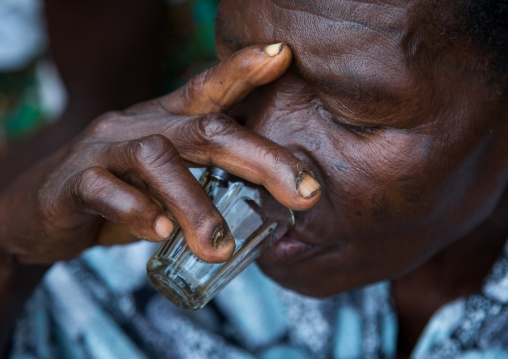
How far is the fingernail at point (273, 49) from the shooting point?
0.87 m

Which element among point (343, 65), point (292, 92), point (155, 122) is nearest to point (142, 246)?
point (155, 122)

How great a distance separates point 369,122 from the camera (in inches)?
35.4

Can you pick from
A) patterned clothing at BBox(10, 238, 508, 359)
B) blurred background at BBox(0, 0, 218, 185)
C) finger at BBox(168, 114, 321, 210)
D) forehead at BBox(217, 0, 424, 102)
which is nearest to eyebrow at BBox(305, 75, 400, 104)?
forehead at BBox(217, 0, 424, 102)

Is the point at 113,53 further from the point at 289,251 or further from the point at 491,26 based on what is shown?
the point at 491,26

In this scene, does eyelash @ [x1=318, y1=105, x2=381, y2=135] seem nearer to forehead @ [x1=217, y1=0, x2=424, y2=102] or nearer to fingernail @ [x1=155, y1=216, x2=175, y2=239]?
forehead @ [x1=217, y1=0, x2=424, y2=102]

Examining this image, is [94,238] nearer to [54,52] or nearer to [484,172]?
[484,172]

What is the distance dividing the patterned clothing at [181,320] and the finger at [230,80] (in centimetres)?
59

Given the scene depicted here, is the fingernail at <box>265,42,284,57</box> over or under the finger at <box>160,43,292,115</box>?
over

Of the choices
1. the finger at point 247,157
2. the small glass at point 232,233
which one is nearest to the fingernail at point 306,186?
the finger at point 247,157

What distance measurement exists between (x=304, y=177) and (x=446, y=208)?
1.13 feet

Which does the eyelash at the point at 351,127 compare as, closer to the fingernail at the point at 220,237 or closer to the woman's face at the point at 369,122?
the woman's face at the point at 369,122

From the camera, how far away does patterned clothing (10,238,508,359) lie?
137cm

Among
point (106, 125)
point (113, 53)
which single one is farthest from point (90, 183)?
point (113, 53)

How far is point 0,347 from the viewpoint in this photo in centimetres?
133
